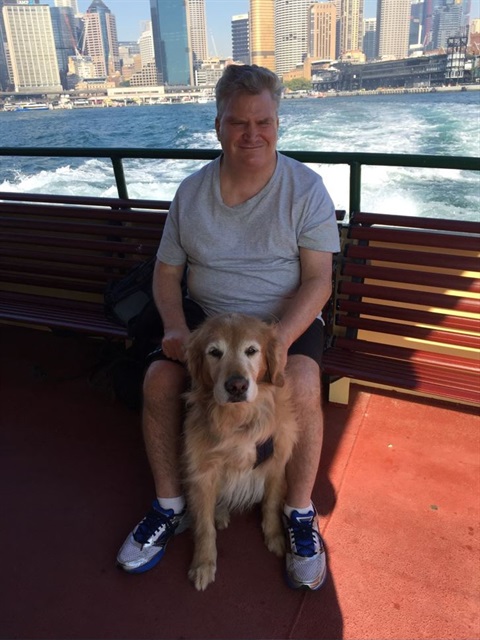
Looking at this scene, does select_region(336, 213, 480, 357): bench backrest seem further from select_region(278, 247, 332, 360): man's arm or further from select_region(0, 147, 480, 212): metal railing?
select_region(278, 247, 332, 360): man's arm

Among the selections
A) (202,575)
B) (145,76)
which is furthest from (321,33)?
(202,575)

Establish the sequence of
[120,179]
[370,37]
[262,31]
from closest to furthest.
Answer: [120,179] < [262,31] < [370,37]

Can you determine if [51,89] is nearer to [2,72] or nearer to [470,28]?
[2,72]

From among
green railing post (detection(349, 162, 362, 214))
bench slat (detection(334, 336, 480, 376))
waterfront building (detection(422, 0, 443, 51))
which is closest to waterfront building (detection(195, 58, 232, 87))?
waterfront building (detection(422, 0, 443, 51))

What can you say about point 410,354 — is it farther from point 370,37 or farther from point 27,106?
point 370,37

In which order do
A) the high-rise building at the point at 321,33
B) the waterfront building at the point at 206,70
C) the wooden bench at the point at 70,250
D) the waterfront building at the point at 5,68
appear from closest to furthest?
the wooden bench at the point at 70,250 → the waterfront building at the point at 5,68 → the waterfront building at the point at 206,70 → the high-rise building at the point at 321,33

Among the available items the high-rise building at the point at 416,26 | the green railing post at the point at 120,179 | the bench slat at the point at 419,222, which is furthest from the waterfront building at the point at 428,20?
the bench slat at the point at 419,222

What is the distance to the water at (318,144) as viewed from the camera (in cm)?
1278

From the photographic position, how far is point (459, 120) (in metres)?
23.1

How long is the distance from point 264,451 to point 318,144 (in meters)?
19.3

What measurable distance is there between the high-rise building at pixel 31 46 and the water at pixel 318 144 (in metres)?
3.57

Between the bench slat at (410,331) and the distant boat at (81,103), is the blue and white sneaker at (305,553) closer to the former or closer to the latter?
the bench slat at (410,331)

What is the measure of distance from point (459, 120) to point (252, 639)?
25.5 m

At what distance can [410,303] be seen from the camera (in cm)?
255
